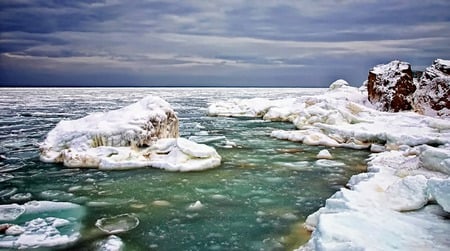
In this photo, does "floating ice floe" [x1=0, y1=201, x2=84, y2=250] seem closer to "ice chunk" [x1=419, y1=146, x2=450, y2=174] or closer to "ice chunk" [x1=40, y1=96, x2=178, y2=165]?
"ice chunk" [x1=40, y1=96, x2=178, y2=165]

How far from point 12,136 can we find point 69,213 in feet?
36.0

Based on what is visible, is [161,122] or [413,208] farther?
[161,122]

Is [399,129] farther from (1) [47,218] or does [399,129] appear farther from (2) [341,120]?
(1) [47,218]

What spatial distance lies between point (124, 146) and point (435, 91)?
1657 cm

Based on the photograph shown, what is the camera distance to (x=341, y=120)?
1728cm

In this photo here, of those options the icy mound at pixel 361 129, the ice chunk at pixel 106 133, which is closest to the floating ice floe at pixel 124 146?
the ice chunk at pixel 106 133

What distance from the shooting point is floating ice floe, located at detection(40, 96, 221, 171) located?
10.1m

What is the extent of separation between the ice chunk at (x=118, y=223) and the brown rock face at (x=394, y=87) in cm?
1763

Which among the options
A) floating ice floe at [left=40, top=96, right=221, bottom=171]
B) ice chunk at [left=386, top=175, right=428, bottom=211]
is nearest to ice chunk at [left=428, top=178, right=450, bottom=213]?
ice chunk at [left=386, top=175, right=428, bottom=211]

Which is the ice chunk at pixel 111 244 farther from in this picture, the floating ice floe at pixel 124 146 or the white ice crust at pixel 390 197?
the floating ice floe at pixel 124 146

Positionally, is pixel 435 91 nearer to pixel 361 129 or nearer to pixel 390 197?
pixel 361 129

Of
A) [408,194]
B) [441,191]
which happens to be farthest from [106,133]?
[441,191]

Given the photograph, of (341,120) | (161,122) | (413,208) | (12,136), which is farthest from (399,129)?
(12,136)

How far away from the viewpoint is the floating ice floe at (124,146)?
10.1 m
